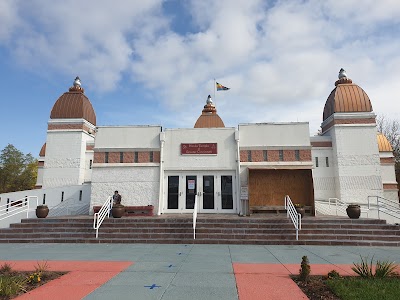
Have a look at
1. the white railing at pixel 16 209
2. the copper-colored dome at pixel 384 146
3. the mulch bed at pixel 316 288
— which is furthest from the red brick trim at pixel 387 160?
the white railing at pixel 16 209

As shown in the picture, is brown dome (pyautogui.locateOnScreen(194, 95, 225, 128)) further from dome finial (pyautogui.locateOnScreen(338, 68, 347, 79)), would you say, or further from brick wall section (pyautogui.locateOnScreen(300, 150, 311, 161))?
brick wall section (pyautogui.locateOnScreen(300, 150, 311, 161))

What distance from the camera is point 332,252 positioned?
890 centimetres

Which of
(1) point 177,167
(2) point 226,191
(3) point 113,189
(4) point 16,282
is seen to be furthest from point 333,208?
(4) point 16,282

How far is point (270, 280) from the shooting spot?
5754 millimetres

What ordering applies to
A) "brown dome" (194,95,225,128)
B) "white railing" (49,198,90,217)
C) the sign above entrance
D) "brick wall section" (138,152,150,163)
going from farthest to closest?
"brown dome" (194,95,225,128), "white railing" (49,198,90,217), "brick wall section" (138,152,150,163), the sign above entrance

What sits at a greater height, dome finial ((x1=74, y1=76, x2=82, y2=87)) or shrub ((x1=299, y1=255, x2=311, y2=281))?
dome finial ((x1=74, y1=76, x2=82, y2=87))

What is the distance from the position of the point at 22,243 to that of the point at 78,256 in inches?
163

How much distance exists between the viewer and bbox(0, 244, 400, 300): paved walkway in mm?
5035

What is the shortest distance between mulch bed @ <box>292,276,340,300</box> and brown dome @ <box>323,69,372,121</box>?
62.6ft

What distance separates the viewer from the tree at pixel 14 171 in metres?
39.8

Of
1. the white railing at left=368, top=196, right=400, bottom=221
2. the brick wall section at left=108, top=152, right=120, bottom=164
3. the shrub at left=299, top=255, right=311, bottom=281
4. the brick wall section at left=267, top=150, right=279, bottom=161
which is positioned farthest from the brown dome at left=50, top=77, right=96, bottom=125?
the shrub at left=299, top=255, right=311, bottom=281

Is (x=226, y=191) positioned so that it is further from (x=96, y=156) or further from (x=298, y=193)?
(x=96, y=156)

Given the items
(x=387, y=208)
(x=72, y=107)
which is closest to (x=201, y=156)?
(x=387, y=208)

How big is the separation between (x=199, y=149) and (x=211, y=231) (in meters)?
5.20
